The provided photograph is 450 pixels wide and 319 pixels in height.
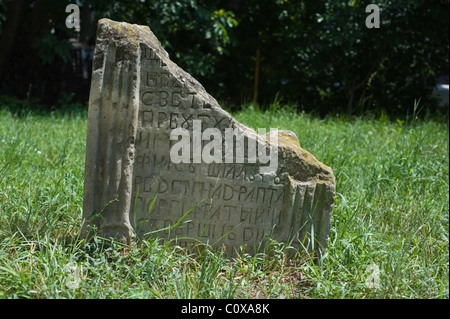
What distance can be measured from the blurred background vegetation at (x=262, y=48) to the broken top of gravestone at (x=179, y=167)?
414 cm

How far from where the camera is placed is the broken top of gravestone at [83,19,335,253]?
9.15 ft

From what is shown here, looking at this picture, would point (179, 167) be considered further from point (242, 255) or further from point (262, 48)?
point (262, 48)

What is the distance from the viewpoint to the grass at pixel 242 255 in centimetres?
253

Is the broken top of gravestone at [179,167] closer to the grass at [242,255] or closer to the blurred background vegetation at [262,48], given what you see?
the grass at [242,255]

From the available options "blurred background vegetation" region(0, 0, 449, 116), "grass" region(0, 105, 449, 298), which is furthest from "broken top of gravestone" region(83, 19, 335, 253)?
"blurred background vegetation" region(0, 0, 449, 116)

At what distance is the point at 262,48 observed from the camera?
28.3 feet

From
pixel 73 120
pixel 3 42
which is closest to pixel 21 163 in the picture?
pixel 73 120

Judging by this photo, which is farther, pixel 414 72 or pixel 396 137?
pixel 414 72

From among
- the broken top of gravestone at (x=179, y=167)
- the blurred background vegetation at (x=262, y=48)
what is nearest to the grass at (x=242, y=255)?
the broken top of gravestone at (x=179, y=167)

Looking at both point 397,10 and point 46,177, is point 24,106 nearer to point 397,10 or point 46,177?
point 46,177

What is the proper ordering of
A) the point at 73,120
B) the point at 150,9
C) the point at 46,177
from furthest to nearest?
the point at 150,9 < the point at 73,120 < the point at 46,177

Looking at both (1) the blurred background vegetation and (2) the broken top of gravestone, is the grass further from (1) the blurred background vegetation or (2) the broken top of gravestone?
(1) the blurred background vegetation

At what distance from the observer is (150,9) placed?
7.14 m
